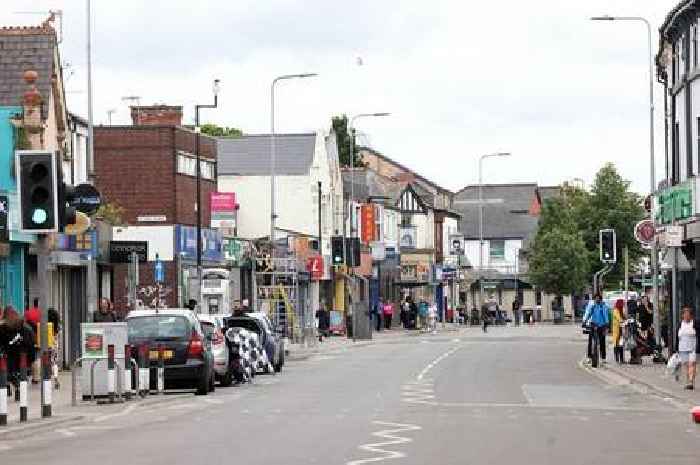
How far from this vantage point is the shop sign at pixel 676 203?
134 ft

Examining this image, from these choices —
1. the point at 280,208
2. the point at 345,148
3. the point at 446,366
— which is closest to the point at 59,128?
the point at 446,366

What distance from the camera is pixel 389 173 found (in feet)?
398

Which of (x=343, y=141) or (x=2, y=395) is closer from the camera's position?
(x=2, y=395)

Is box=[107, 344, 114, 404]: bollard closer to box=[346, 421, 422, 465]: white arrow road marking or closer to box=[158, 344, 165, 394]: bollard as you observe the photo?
box=[158, 344, 165, 394]: bollard

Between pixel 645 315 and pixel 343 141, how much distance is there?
76.6 m

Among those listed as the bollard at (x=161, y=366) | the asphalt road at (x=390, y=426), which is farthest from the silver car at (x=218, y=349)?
the bollard at (x=161, y=366)

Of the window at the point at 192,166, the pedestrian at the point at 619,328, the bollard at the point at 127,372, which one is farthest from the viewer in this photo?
the window at the point at 192,166

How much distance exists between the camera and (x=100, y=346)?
28578 millimetres

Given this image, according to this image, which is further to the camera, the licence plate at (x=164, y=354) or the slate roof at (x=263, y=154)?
the slate roof at (x=263, y=154)

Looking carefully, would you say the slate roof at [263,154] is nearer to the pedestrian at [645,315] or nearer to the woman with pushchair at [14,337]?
the pedestrian at [645,315]

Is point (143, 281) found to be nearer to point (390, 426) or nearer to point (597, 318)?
point (597, 318)

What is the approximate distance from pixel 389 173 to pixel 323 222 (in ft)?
126

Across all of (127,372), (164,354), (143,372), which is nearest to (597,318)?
(164,354)

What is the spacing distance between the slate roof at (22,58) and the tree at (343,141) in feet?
238
